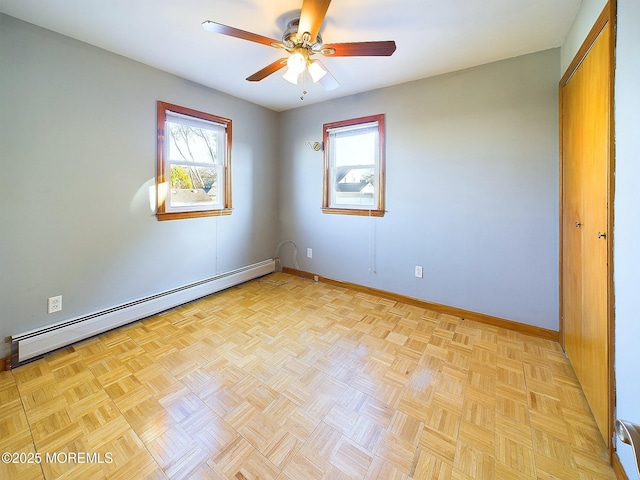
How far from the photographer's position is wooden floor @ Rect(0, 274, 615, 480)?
127 centimetres

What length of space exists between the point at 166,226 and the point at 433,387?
281cm

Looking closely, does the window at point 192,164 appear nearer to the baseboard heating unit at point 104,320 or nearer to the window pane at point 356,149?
the baseboard heating unit at point 104,320

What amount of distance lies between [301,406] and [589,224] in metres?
1.99

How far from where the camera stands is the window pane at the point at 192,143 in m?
2.94

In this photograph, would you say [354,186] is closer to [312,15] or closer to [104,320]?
[312,15]

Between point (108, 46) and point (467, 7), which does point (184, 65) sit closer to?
point (108, 46)

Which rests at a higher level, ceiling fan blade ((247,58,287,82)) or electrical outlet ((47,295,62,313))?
ceiling fan blade ((247,58,287,82))

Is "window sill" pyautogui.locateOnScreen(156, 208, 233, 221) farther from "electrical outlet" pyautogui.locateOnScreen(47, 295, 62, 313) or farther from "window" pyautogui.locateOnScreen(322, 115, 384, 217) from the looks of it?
"window" pyautogui.locateOnScreen(322, 115, 384, 217)

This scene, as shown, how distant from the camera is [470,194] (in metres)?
2.69

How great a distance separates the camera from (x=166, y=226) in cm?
290

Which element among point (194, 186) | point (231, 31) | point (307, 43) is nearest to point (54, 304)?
point (194, 186)

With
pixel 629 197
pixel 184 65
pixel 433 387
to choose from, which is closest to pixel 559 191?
pixel 629 197

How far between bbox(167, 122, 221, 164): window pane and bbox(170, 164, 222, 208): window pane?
102mm

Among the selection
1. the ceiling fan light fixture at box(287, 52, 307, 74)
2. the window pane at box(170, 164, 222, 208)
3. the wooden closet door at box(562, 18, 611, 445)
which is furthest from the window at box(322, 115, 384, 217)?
the wooden closet door at box(562, 18, 611, 445)
